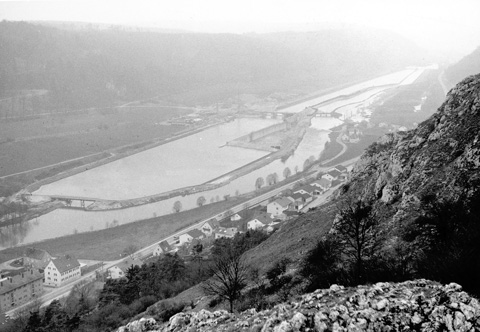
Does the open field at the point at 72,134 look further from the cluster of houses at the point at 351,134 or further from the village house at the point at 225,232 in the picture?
the village house at the point at 225,232

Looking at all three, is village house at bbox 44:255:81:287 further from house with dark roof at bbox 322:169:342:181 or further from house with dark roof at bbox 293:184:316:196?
house with dark roof at bbox 322:169:342:181

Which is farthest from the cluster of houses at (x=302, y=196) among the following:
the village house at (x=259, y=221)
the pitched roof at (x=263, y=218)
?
the village house at (x=259, y=221)

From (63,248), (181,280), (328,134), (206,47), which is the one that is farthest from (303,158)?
(206,47)

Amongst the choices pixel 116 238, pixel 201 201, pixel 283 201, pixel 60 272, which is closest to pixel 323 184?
pixel 283 201

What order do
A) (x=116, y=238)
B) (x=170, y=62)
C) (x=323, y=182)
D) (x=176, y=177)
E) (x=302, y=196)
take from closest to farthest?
(x=116, y=238)
(x=302, y=196)
(x=323, y=182)
(x=176, y=177)
(x=170, y=62)

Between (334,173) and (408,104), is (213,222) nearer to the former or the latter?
(334,173)

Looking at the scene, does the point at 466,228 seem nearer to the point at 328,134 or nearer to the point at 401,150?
the point at 401,150

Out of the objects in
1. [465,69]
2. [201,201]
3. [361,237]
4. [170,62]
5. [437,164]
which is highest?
[170,62]
